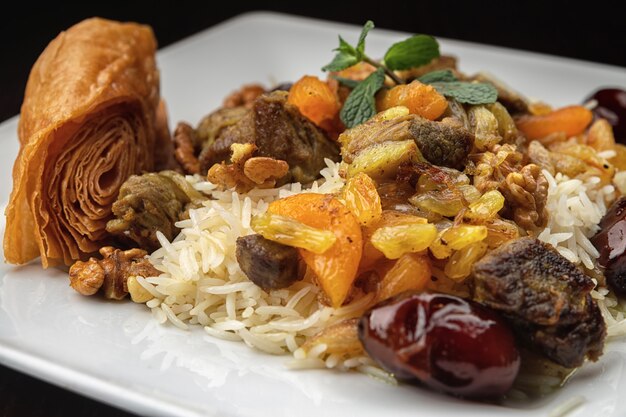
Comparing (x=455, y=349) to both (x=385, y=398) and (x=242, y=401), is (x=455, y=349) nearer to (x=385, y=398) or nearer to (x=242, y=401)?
(x=385, y=398)

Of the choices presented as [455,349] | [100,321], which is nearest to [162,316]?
[100,321]

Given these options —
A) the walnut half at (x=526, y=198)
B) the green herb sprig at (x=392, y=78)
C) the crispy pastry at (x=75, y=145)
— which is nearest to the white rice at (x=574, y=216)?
the walnut half at (x=526, y=198)

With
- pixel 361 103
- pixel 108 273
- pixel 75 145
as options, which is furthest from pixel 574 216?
pixel 75 145

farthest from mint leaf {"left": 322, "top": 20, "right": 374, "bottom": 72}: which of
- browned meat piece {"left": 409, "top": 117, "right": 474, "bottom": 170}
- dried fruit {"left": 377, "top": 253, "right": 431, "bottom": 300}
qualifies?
dried fruit {"left": 377, "top": 253, "right": 431, "bottom": 300}

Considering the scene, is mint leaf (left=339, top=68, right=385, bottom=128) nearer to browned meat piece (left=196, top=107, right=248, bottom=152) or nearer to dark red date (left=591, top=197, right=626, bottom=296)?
browned meat piece (left=196, top=107, right=248, bottom=152)

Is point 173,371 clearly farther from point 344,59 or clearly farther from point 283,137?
point 344,59

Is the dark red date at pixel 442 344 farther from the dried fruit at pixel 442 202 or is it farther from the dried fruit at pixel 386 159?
the dried fruit at pixel 386 159

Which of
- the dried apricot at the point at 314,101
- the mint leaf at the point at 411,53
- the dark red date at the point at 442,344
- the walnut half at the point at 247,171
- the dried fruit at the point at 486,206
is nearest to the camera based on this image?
the dark red date at the point at 442,344
